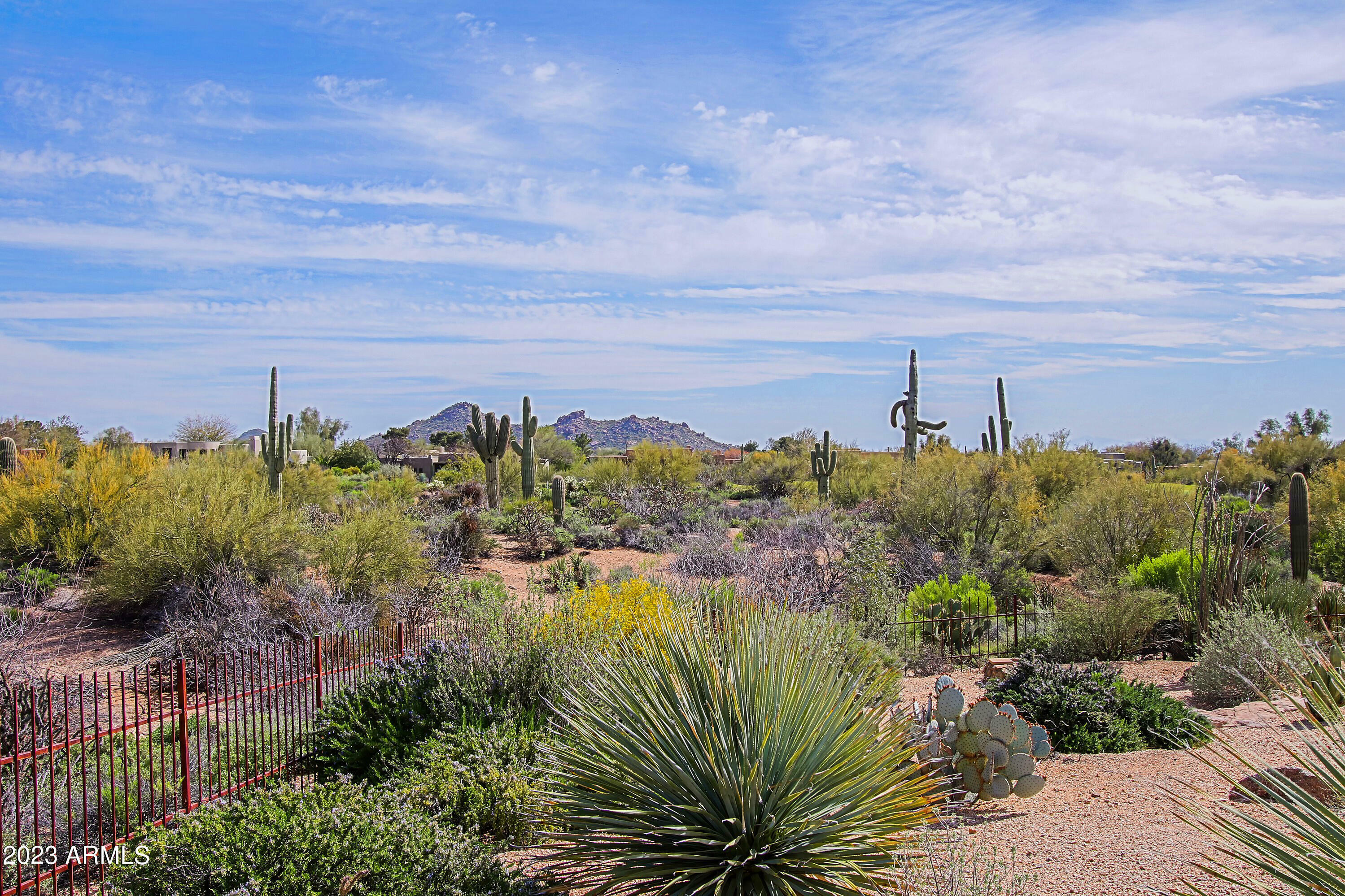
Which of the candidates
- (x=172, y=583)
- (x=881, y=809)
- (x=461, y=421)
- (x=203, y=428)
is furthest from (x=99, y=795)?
(x=461, y=421)

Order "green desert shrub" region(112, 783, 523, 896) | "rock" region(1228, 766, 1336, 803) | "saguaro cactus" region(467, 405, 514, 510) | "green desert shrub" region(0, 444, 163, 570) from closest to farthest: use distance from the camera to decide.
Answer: "green desert shrub" region(112, 783, 523, 896) → "rock" region(1228, 766, 1336, 803) → "green desert shrub" region(0, 444, 163, 570) → "saguaro cactus" region(467, 405, 514, 510)

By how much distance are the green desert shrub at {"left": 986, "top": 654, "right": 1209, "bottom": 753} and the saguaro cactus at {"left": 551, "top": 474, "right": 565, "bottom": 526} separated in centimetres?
1650

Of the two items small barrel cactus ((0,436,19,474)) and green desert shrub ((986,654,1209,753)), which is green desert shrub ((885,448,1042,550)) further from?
small barrel cactus ((0,436,19,474))

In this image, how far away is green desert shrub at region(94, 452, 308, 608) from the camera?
475 inches

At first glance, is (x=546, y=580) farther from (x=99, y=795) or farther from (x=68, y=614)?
(x=99, y=795)

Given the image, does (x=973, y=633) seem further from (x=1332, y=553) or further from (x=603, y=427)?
(x=603, y=427)

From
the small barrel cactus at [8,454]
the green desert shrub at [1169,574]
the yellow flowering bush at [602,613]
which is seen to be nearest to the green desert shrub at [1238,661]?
the green desert shrub at [1169,574]

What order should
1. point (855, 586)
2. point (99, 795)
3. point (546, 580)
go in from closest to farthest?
point (99, 795) → point (855, 586) → point (546, 580)

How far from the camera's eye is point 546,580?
17.5 meters

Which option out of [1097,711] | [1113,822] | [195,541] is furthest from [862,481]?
[1113,822]

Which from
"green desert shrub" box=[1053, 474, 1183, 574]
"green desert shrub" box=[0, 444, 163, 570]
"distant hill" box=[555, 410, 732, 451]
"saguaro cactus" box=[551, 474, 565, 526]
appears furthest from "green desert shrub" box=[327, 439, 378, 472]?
"distant hill" box=[555, 410, 732, 451]

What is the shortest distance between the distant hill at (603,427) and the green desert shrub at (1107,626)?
91090mm

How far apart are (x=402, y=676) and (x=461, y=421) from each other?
4133 inches

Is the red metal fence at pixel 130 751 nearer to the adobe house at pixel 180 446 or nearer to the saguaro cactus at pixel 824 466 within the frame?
the saguaro cactus at pixel 824 466
